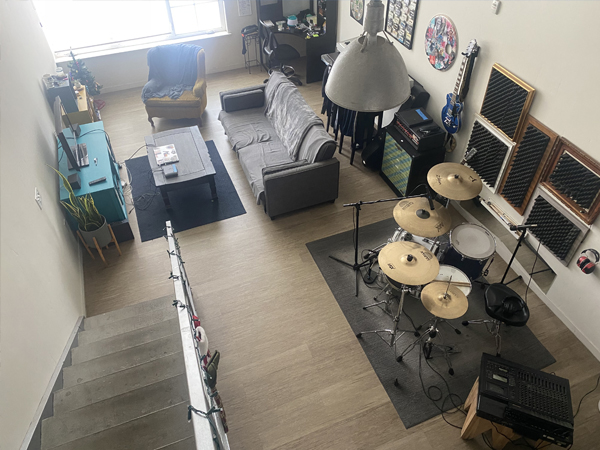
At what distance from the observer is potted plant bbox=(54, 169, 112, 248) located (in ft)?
14.7

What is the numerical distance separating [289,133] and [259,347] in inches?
110

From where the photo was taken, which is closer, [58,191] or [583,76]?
[583,76]

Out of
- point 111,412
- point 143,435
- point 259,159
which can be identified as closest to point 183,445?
point 143,435

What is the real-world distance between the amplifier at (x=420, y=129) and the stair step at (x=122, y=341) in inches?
126

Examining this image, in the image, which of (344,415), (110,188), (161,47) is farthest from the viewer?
(161,47)

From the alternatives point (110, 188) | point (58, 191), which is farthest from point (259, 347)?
point (58, 191)

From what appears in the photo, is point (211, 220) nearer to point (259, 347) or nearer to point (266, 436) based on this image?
point (259, 347)

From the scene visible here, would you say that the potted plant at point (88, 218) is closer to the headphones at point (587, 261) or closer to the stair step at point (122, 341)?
the stair step at point (122, 341)

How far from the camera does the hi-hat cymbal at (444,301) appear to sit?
342 centimetres

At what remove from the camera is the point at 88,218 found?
4.63 m

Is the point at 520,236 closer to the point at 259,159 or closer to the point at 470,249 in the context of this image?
the point at 470,249

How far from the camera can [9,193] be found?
10.8ft

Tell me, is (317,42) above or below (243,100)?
above

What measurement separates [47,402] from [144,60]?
19.8 feet
